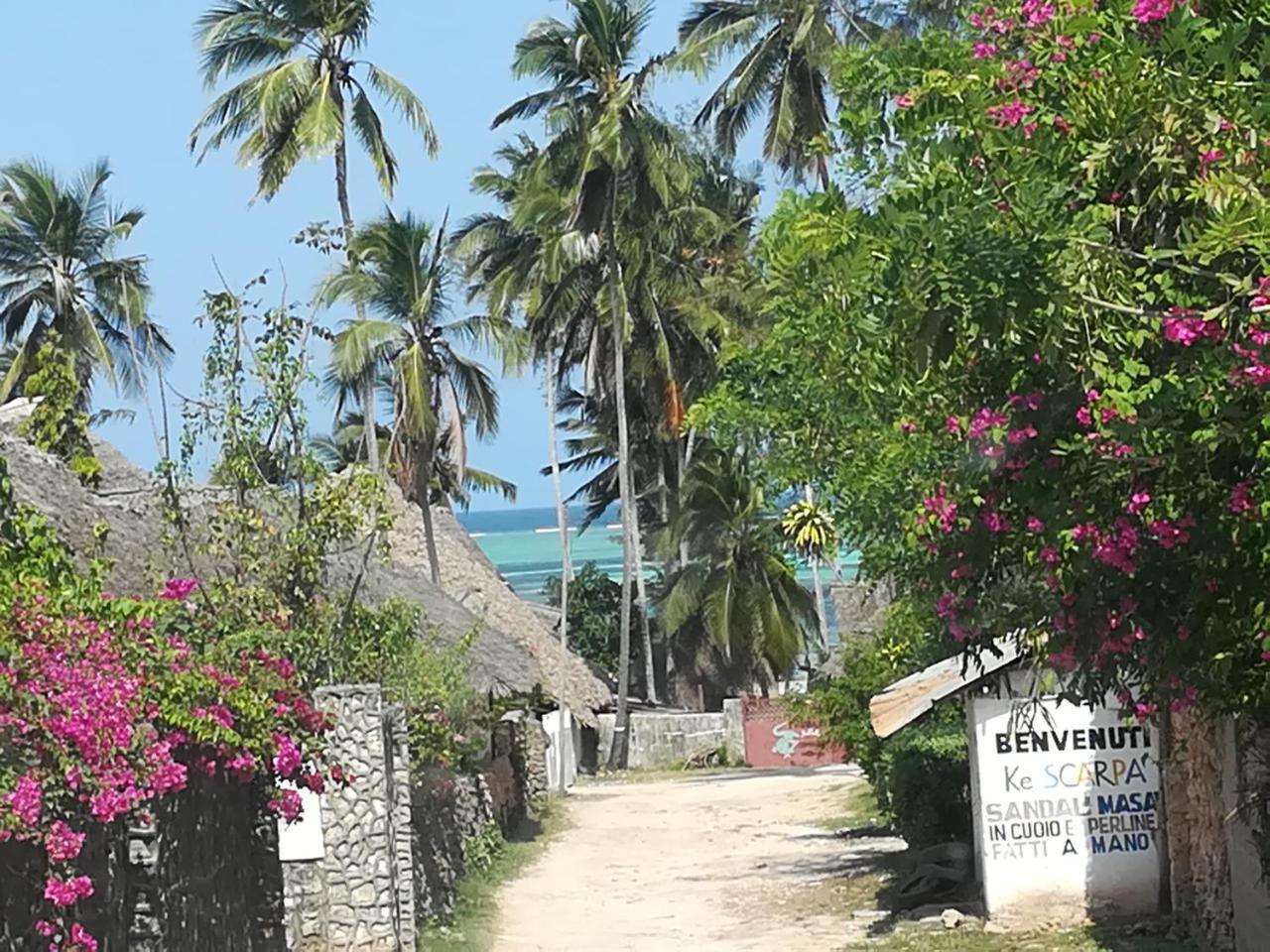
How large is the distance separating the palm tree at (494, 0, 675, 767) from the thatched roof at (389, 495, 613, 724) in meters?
4.97

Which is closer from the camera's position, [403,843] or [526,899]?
[403,843]

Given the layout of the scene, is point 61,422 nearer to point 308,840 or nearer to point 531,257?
point 308,840

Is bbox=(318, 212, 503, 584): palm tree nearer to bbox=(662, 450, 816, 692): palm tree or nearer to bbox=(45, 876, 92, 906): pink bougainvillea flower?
bbox=(662, 450, 816, 692): palm tree

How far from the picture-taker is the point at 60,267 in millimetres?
40062

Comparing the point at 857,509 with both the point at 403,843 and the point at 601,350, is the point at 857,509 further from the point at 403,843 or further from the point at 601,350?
the point at 601,350

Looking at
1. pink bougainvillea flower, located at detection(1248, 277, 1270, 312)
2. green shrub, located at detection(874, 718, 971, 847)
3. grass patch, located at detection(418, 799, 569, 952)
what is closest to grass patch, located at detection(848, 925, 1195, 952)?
green shrub, located at detection(874, 718, 971, 847)

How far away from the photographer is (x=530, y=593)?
115 meters

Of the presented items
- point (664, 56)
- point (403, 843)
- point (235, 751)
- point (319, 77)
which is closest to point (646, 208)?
point (664, 56)

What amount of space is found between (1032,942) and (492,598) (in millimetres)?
26087

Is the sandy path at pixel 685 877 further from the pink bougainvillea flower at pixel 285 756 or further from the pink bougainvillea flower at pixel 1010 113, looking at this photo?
the pink bougainvillea flower at pixel 1010 113

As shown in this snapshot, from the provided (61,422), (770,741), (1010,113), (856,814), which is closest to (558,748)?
(770,741)

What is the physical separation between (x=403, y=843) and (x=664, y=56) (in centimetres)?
2400

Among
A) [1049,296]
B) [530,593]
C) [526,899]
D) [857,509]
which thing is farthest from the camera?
[530,593]

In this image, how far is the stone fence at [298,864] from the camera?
8.66 meters
